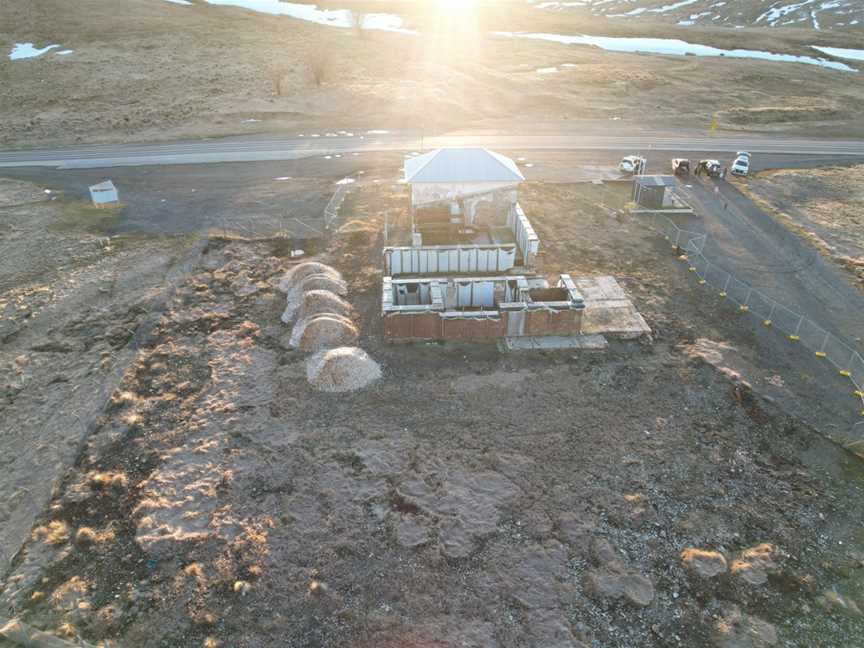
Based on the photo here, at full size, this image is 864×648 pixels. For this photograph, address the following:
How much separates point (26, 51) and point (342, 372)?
3477 inches

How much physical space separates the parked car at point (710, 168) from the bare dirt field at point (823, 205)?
7.46 ft

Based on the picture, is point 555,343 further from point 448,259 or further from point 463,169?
point 463,169

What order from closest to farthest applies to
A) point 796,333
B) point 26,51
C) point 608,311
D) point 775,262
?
point 796,333
point 608,311
point 775,262
point 26,51

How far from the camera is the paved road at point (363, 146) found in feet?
166

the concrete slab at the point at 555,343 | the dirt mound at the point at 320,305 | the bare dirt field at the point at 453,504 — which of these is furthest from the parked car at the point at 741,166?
the dirt mound at the point at 320,305

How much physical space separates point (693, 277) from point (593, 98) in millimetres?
45979

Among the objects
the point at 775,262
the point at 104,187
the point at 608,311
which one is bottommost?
the point at 608,311

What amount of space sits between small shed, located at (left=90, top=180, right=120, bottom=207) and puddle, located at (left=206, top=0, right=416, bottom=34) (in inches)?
3565

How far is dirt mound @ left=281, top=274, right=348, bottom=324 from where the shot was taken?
28481mm

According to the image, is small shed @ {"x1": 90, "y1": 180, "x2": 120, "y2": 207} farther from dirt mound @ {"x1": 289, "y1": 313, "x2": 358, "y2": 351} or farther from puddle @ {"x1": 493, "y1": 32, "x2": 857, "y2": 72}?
puddle @ {"x1": 493, "y1": 32, "x2": 857, "y2": 72}

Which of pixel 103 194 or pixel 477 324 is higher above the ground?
pixel 103 194

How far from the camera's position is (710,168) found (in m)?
46.2

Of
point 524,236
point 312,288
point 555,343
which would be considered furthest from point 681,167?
point 312,288

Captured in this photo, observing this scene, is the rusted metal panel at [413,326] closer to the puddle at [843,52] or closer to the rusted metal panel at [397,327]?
the rusted metal panel at [397,327]
